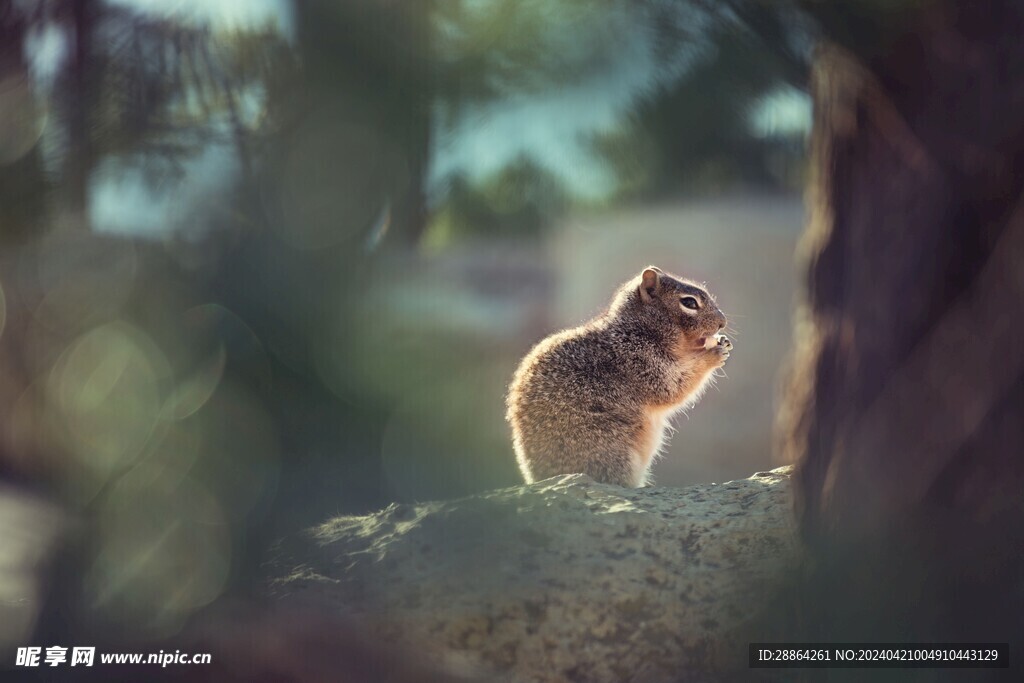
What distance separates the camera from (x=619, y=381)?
192 inches

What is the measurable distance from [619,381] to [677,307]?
784 mm

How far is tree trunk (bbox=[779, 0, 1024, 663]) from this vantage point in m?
2.77

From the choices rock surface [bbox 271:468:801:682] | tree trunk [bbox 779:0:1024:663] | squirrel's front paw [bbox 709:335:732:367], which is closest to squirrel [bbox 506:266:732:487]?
squirrel's front paw [bbox 709:335:732:367]

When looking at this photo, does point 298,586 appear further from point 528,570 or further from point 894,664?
point 894,664

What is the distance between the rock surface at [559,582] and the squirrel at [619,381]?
88 centimetres

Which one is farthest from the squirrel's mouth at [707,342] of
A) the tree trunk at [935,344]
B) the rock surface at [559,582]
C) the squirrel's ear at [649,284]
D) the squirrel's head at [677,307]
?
the tree trunk at [935,344]

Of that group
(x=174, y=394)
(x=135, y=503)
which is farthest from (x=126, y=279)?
(x=135, y=503)

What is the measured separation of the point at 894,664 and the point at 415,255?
2.91m

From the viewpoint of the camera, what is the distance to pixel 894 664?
9.25 ft

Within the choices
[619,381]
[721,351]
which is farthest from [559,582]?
[721,351]

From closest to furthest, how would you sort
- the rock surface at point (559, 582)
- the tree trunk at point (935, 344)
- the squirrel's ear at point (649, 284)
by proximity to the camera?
the tree trunk at point (935, 344) < the rock surface at point (559, 582) < the squirrel's ear at point (649, 284)

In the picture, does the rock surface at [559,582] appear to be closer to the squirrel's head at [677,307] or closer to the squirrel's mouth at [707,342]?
the squirrel's mouth at [707,342]

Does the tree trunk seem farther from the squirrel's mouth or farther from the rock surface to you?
the squirrel's mouth

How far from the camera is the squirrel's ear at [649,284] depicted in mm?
5401
